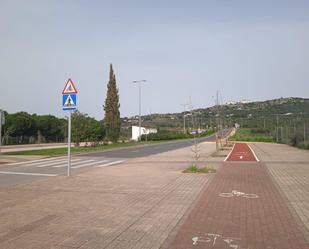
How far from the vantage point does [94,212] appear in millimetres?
7359

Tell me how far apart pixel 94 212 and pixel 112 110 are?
41.1 meters

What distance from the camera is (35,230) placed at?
6.02 meters

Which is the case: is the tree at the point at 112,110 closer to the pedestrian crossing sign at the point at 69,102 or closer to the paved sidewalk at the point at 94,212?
the pedestrian crossing sign at the point at 69,102

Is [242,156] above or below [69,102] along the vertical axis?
below

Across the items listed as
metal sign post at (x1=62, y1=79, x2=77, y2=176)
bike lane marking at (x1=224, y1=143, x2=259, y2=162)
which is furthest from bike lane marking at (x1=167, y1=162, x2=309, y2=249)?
bike lane marking at (x1=224, y1=143, x2=259, y2=162)

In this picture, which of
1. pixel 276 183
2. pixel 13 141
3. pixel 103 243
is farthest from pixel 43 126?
pixel 103 243

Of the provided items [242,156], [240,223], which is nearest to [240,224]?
[240,223]

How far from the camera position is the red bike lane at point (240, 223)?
535 cm

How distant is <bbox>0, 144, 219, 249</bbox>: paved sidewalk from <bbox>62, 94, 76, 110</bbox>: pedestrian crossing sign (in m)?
2.66

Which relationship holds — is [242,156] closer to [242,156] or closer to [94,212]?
[242,156]

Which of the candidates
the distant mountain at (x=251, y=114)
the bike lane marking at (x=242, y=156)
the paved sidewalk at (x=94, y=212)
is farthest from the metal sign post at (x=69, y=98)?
the distant mountain at (x=251, y=114)

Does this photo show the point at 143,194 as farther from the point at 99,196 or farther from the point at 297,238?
the point at 297,238

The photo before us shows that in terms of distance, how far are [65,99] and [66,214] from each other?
6783 mm

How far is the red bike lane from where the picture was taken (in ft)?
17.6
